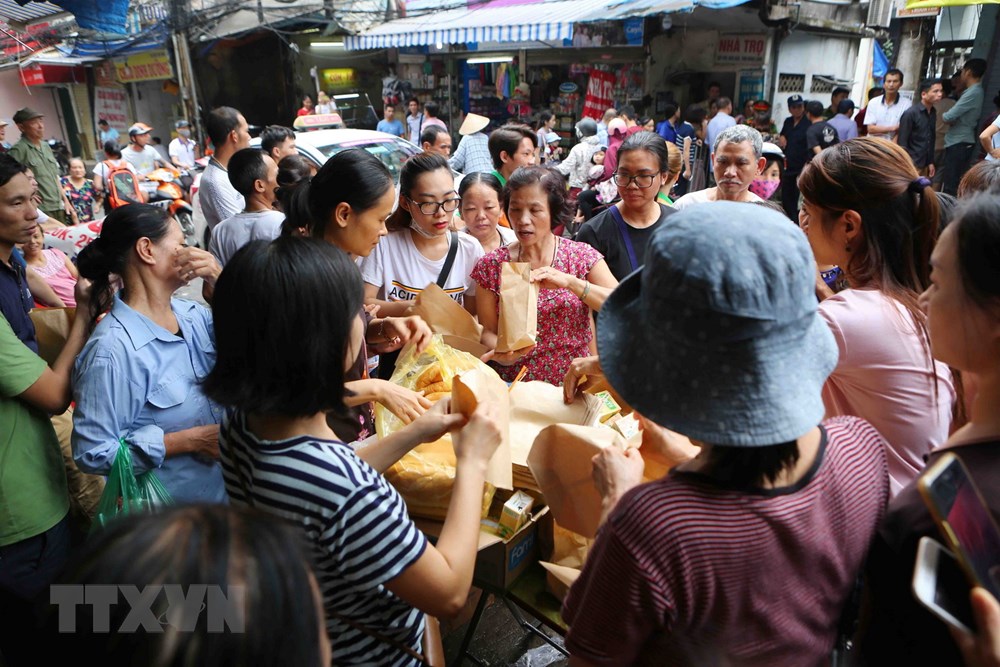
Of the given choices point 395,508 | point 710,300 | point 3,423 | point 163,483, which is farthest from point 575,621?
point 3,423

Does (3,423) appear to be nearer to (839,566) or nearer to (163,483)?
(163,483)

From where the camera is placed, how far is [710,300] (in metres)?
0.82

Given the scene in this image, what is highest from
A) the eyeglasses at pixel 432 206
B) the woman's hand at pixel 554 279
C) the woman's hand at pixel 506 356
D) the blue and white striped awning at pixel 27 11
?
the blue and white striped awning at pixel 27 11

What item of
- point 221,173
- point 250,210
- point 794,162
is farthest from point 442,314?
point 794,162

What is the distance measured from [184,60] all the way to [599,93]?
29.9ft

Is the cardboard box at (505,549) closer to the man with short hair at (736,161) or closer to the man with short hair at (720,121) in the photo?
the man with short hair at (736,161)

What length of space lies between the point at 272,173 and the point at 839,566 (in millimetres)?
3736

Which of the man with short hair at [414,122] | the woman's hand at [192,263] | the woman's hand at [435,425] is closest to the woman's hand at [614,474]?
the woman's hand at [435,425]

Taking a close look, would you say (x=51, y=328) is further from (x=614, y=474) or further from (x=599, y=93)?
(x=599, y=93)

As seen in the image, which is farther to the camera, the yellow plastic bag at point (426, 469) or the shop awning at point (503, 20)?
the shop awning at point (503, 20)

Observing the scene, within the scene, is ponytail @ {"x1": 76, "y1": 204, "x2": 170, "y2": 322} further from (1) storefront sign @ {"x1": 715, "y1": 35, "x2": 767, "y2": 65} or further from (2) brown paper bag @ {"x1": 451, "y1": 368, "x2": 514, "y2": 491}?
(1) storefront sign @ {"x1": 715, "y1": 35, "x2": 767, "y2": 65}

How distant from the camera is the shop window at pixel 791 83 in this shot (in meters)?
10.7

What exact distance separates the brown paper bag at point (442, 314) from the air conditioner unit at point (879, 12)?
11.6m

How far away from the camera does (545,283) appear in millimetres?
2426
